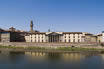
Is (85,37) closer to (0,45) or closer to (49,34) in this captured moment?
(49,34)

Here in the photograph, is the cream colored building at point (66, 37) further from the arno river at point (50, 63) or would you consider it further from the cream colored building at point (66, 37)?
the arno river at point (50, 63)

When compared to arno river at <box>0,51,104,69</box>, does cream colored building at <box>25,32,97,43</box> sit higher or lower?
higher

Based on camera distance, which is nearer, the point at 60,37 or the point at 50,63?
the point at 50,63

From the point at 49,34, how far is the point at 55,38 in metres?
4.43

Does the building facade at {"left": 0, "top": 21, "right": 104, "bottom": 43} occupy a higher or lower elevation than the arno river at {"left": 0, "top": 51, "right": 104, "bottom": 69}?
higher

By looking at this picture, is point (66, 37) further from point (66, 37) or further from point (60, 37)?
point (60, 37)

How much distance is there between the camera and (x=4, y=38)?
242 ft

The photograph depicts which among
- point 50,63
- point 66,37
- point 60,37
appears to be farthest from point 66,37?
point 50,63

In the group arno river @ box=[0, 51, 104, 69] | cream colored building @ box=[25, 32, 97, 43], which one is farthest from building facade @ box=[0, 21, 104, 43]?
arno river @ box=[0, 51, 104, 69]

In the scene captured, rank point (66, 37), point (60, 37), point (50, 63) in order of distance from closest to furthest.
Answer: point (50, 63) < point (66, 37) < point (60, 37)

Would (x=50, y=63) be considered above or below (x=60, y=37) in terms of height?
below

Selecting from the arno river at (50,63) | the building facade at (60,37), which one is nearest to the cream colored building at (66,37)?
the building facade at (60,37)

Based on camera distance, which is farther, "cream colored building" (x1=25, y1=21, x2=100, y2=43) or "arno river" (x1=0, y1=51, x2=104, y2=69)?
"cream colored building" (x1=25, y1=21, x2=100, y2=43)

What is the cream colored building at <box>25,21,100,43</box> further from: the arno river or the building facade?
the arno river
